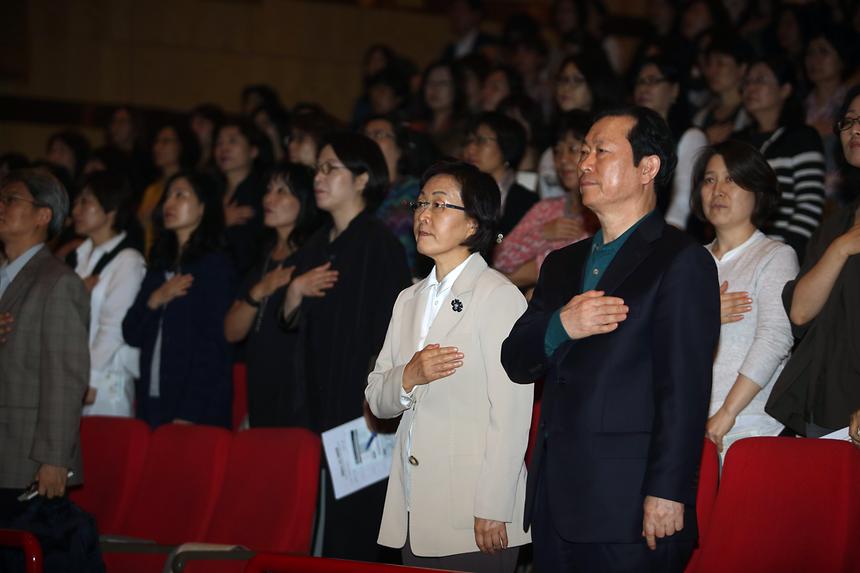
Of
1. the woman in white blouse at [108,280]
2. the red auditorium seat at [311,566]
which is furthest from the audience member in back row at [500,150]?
the red auditorium seat at [311,566]

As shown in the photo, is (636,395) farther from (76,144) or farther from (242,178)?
(76,144)

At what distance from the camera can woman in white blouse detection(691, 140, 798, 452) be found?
331cm

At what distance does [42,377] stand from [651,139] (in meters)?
2.40

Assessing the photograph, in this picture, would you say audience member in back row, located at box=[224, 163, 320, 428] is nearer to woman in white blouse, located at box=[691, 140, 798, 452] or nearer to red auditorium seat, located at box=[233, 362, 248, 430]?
red auditorium seat, located at box=[233, 362, 248, 430]

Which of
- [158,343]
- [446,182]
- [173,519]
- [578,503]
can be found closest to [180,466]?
[173,519]

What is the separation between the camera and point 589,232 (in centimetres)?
430

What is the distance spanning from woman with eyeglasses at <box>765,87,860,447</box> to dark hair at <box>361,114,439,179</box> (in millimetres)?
2394

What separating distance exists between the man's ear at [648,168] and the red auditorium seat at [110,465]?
2.47m

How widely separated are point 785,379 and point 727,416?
8.5 inches

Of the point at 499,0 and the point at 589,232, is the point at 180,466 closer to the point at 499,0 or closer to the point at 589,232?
the point at 589,232

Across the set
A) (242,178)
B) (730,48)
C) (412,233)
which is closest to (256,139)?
(242,178)

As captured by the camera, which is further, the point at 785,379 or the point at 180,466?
the point at 180,466

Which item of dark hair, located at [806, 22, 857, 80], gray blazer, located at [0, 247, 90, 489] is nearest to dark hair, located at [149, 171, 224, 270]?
gray blazer, located at [0, 247, 90, 489]

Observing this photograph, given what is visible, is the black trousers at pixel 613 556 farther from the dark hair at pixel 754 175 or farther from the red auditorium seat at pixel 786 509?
the dark hair at pixel 754 175
